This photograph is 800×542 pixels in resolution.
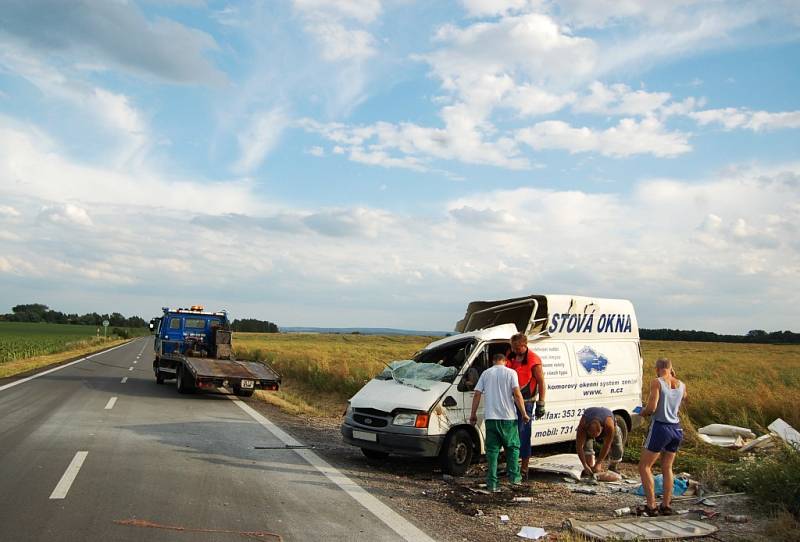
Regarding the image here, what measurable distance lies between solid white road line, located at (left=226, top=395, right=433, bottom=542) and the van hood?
98 cm

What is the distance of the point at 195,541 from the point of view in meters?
5.31

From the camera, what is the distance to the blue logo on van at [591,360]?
1039 centimetres

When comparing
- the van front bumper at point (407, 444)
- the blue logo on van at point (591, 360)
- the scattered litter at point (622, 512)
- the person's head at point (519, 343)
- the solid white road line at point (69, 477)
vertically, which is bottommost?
the solid white road line at point (69, 477)

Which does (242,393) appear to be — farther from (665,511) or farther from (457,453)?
(665,511)

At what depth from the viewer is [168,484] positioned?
7.32 metres

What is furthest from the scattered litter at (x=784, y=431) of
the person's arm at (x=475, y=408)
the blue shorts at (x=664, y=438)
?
the person's arm at (x=475, y=408)

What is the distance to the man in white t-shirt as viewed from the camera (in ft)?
25.8

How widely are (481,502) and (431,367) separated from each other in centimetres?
272

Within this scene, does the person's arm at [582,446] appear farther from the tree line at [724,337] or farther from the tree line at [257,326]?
the tree line at [257,326]

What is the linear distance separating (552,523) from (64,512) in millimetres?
4507

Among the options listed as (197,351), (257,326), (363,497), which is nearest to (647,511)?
(363,497)

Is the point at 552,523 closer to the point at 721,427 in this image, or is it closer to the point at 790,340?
the point at 721,427

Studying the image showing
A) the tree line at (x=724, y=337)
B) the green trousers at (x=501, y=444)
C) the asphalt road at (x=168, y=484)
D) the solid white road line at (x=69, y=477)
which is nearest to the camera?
the asphalt road at (x=168, y=484)

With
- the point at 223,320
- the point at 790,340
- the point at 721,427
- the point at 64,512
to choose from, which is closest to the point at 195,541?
the point at 64,512
